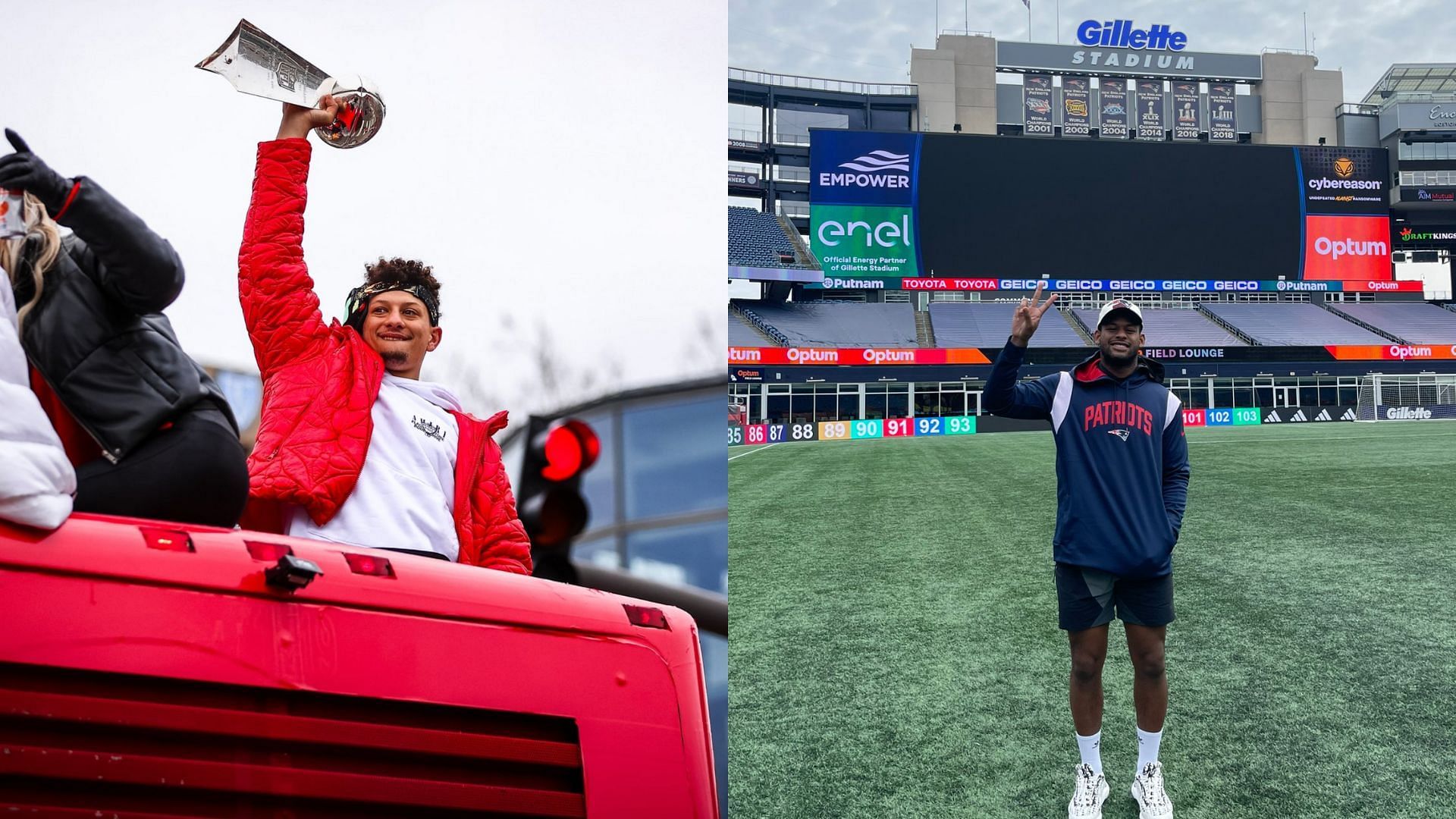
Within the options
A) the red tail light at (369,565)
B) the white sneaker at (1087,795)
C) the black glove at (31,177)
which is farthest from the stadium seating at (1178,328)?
the black glove at (31,177)

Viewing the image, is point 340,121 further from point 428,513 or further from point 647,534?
point 647,534

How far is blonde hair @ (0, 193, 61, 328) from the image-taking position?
40.9 inches

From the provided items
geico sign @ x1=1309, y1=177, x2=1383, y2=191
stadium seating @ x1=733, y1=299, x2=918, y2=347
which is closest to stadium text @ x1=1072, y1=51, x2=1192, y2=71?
geico sign @ x1=1309, y1=177, x2=1383, y2=191

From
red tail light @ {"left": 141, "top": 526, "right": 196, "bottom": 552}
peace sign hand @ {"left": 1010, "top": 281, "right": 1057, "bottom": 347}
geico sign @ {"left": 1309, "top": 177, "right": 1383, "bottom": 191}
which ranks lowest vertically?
red tail light @ {"left": 141, "top": 526, "right": 196, "bottom": 552}

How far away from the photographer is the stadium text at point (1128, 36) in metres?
38.6

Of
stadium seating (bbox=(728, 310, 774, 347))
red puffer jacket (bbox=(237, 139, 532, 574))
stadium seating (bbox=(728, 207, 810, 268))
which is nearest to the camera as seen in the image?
red puffer jacket (bbox=(237, 139, 532, 574))

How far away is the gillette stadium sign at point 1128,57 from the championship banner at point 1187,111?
437mm

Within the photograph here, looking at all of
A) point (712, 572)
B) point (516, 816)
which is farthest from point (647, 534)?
point (516, 816)

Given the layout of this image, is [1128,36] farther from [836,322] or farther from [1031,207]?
[836,322]

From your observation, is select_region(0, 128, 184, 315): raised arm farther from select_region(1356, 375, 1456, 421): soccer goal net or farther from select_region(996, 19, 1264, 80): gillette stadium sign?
select_region(996, 19, 1264, 80): gillette stadium sign

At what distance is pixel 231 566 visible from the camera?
3.14ft

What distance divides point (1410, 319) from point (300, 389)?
137 ft

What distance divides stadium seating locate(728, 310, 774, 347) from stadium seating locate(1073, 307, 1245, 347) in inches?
432

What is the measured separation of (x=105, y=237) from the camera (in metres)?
1.04
